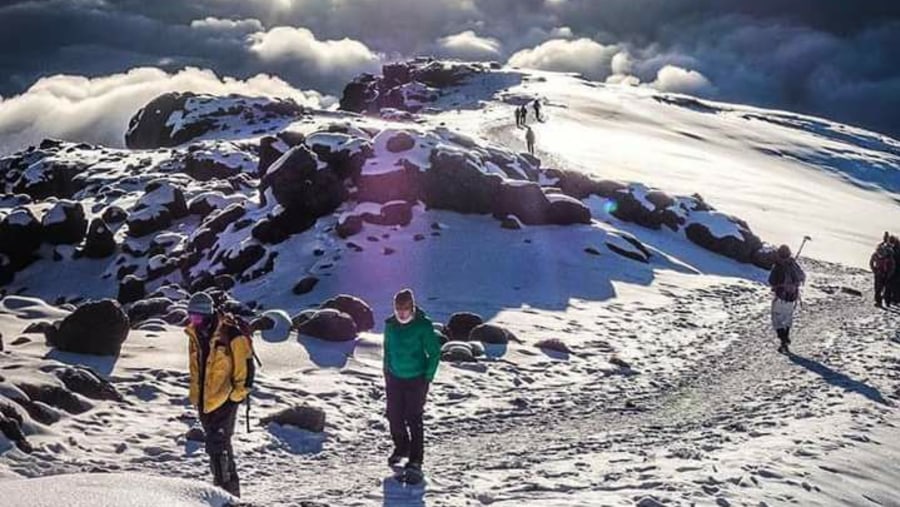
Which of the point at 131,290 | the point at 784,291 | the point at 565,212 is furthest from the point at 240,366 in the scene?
the point at 131,290

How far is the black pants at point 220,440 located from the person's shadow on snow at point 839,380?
12.3 meters

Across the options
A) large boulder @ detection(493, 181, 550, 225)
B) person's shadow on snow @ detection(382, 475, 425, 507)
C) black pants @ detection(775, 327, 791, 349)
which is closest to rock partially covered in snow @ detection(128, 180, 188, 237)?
large boulder @ detection(493, 181, 550, 225)

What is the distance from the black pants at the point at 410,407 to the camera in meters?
11.2

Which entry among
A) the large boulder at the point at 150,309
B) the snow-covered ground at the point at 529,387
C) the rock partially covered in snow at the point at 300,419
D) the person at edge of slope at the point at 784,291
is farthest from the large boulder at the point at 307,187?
the rock partially covered in snow at the point at 300,419

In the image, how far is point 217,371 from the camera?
9648mm

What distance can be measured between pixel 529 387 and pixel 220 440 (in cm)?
898

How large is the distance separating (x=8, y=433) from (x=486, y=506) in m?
6.28

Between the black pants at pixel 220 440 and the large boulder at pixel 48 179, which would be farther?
A: the large boulder at pixel 48 179

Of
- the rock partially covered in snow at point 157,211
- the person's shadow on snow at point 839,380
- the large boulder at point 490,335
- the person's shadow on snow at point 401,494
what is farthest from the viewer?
the rock partially covered in snow at point 157,211

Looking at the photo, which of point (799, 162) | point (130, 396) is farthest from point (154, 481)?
point (799, 162)

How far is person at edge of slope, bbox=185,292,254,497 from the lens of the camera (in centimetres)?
968

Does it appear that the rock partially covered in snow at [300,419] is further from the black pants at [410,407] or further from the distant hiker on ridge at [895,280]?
the distant hiker on ridge at [895,280]

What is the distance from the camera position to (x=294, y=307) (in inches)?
1091

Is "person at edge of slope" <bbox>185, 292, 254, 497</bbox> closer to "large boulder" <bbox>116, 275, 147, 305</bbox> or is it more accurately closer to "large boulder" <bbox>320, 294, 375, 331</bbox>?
"large boulder" <bbox>320, 294, 375, 331</bbox>
